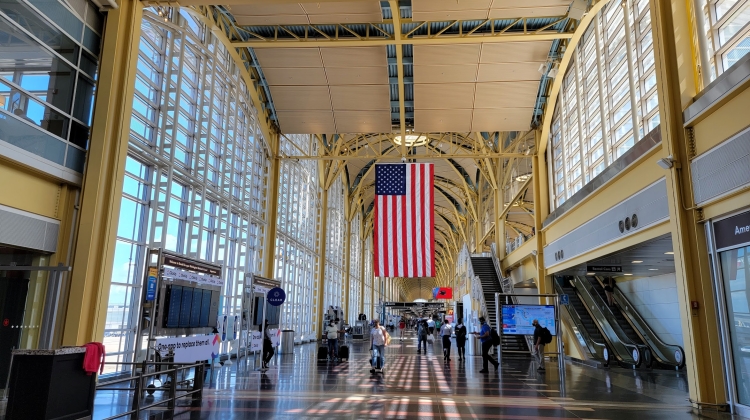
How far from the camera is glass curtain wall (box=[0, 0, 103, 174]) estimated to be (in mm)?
8633

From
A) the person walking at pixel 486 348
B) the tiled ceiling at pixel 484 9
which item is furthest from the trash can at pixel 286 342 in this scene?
the tiled ceiling at pixel 484 9

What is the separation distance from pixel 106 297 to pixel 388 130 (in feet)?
51.4

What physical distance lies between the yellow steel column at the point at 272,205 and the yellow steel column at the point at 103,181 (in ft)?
41.4

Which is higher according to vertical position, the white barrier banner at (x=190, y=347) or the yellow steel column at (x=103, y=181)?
the yellow steel column at (x=103, y=181)

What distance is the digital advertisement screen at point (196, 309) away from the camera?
13.5 m

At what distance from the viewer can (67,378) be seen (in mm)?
6586

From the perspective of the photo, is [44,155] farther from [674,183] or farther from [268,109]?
[268,109]

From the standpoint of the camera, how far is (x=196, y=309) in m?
13.8

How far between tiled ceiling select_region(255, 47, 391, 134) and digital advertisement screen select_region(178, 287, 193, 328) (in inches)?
388

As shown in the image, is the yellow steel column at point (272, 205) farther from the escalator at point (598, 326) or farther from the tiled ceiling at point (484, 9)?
the escalator at point (598, 326)

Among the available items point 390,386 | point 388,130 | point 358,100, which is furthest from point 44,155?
point 388,130

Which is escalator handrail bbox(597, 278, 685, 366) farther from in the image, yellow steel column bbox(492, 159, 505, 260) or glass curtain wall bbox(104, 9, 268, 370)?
glass curtain wall bbox(104, 9, 268, 370)

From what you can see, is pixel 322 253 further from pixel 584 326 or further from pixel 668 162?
pixel 668 162

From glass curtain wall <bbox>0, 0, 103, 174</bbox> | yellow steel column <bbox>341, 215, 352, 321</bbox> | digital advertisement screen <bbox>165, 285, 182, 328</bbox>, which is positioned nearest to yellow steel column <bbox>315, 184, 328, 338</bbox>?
yellow steel column <bbox>341, 215, 352, 321</bbox>
